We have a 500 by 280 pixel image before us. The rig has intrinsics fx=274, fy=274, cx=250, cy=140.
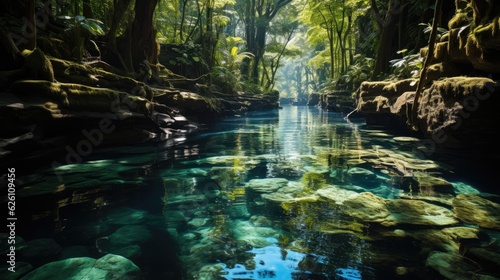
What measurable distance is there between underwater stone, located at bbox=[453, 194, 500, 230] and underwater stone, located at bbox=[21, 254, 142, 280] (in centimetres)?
392

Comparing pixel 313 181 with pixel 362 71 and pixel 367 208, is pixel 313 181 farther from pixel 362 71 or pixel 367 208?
pixel 362 71

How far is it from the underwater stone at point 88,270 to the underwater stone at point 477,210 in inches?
154

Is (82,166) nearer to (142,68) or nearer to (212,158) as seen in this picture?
(212,158)

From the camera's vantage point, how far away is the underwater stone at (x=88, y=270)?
2412mm

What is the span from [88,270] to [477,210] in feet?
15.5

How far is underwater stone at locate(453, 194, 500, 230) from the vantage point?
3.37 meters

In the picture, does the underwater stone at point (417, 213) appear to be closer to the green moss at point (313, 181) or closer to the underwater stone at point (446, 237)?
the underwater stone at point (446, 237)

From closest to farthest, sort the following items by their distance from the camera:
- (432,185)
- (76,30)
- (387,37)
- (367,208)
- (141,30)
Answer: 1. (367,208)
2. (432,185)
3. (76,30)
4. (141,30)
5. (387,37)

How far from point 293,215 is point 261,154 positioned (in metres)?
4.13

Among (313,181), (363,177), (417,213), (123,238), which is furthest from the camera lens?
(363,177)

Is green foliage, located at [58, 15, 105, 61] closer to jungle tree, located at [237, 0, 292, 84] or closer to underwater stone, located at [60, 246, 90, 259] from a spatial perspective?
underwater stone, located at [60, 246, 90, 259]

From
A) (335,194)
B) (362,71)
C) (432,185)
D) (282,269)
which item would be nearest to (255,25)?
(362,71)

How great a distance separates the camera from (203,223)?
3.53 m

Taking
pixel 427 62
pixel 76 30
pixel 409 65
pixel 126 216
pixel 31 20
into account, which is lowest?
pixel 126 216
